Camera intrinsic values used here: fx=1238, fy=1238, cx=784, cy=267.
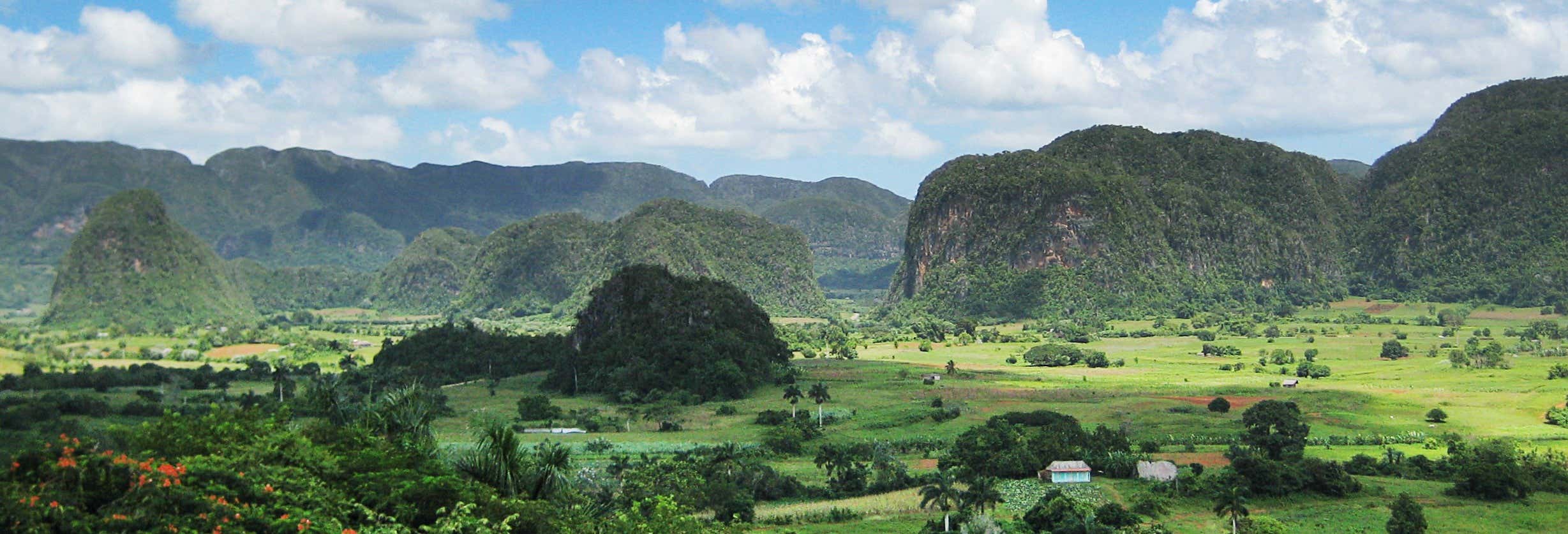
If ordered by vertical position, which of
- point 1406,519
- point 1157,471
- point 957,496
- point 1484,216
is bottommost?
point 1406,519

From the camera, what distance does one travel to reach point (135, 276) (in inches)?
6250

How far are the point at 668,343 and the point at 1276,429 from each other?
1685 inches

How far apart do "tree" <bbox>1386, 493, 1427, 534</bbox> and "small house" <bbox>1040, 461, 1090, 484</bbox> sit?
12.4 meters

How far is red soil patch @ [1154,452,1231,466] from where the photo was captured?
178 feet

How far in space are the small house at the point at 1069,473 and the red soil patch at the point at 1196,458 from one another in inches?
174

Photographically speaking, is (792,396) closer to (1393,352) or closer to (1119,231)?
(1393,352)

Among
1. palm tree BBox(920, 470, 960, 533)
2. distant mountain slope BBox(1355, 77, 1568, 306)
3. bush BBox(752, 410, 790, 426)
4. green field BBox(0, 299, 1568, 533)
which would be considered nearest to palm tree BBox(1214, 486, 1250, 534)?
green field BBox(0, 299, 1568, 533)

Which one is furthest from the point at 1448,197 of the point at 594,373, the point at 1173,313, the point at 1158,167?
the point at 594,373

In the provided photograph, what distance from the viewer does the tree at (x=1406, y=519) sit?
134 ft

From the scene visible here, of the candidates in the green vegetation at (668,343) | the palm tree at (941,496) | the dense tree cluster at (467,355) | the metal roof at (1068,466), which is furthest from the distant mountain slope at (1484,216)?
the palm tree at (941,496)

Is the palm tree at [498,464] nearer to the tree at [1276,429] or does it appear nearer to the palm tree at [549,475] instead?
the palm tree at [549,475]

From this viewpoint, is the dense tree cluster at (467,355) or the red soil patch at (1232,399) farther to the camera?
the dense tree cluster at (467,355)

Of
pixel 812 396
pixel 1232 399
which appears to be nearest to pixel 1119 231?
pixel 1232 399

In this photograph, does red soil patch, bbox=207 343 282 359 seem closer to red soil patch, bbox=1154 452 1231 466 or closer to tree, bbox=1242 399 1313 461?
red soil patch, bbox=1154 452 1231 466
